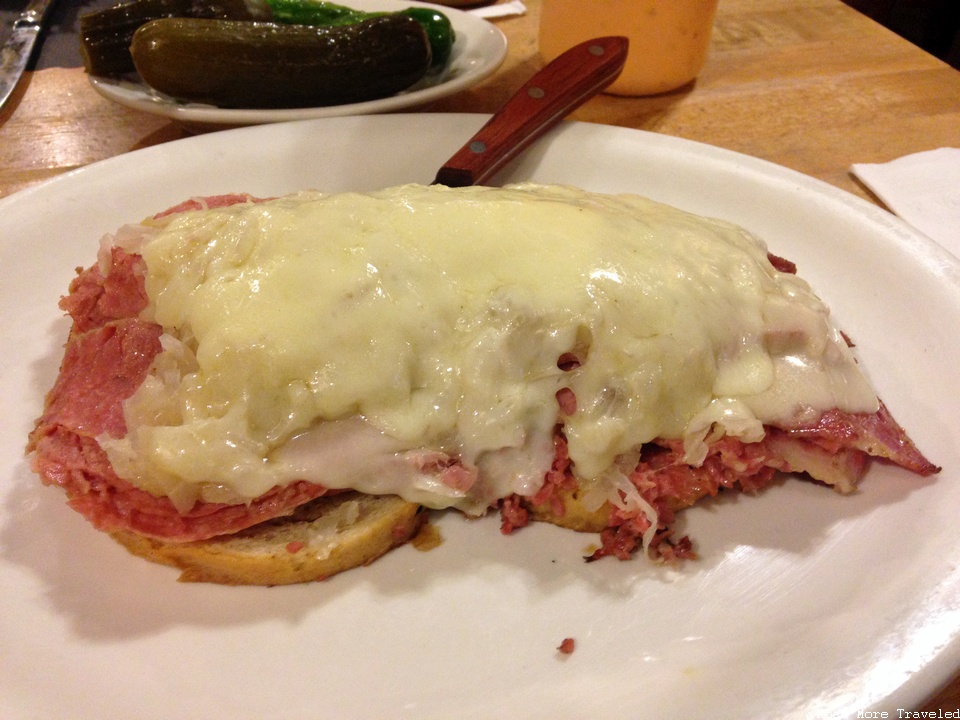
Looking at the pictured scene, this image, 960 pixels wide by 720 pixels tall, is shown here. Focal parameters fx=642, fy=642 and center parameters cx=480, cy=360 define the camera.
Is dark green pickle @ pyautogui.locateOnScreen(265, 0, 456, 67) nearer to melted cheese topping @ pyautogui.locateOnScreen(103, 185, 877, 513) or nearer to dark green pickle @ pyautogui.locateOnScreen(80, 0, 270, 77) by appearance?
dark green pickle @ pyautogui.locateOnScreen(80, 0, 270, 77)

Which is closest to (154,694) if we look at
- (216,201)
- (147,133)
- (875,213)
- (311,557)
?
(311,557)

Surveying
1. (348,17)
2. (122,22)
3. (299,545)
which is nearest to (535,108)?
(348,17)

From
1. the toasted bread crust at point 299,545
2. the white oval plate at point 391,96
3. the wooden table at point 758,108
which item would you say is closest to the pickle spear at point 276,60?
the white oval plate at point 391,96

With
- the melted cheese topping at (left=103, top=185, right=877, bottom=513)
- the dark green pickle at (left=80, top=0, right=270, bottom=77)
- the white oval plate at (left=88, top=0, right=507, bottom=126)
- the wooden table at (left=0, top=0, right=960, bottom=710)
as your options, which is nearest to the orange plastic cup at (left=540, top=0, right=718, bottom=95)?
the wooden table at (left=0, top=0, right=960, bottom=710)

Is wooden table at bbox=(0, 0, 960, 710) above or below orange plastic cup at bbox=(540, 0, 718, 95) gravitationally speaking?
below

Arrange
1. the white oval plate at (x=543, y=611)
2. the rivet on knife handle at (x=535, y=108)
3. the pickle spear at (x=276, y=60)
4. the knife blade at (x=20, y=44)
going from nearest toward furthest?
the white oval plate at (x=543, y=611), the rivet on knife handle at (x=535, y=108), the pickle spear at (x=276, y=60), the knife blade at (x=20, y=44)

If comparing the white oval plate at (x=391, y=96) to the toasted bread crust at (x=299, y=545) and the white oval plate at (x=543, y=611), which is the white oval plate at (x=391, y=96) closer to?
the white oval plate at (x=543, y=611)
